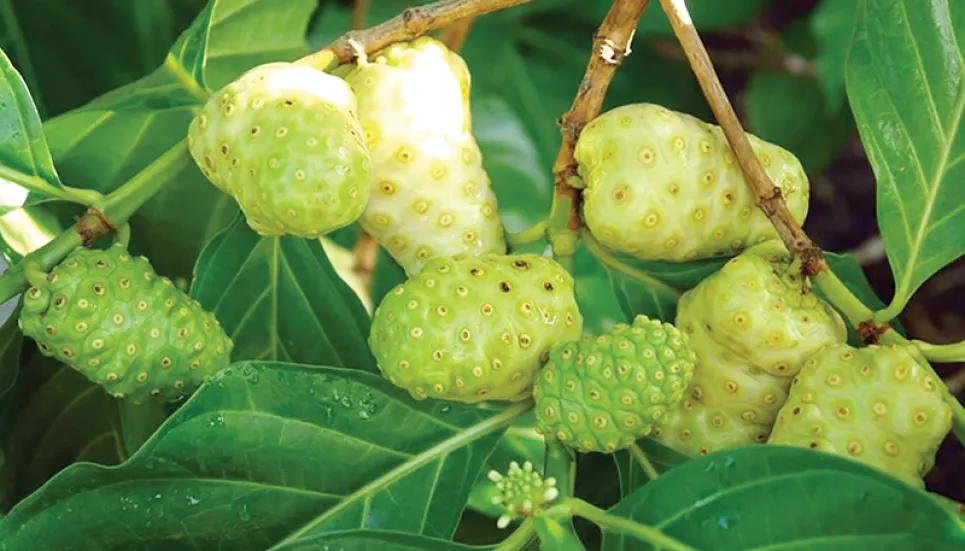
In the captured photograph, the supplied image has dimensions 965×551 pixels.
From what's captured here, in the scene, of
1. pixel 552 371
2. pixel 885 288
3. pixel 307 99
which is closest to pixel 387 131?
pixel 307 99

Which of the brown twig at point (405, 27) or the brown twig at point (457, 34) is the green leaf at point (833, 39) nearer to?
the brown twig at point (457, 34)

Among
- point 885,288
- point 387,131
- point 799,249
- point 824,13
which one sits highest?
point 387,131

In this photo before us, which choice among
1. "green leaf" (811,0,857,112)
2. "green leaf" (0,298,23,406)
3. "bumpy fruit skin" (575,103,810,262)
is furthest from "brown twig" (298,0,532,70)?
"green leaf" (811,0,857,112)

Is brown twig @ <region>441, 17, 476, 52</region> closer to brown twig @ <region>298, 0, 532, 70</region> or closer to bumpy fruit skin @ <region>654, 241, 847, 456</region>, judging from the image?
brown twig @ <region>298, 0, 532, 70</region>

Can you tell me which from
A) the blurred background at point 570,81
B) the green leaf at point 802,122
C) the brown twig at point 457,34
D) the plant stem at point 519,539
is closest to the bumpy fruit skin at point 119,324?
the plant stem at point 519,539

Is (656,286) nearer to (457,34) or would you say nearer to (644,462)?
(644,462)

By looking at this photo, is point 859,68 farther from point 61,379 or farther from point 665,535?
point 61,379
